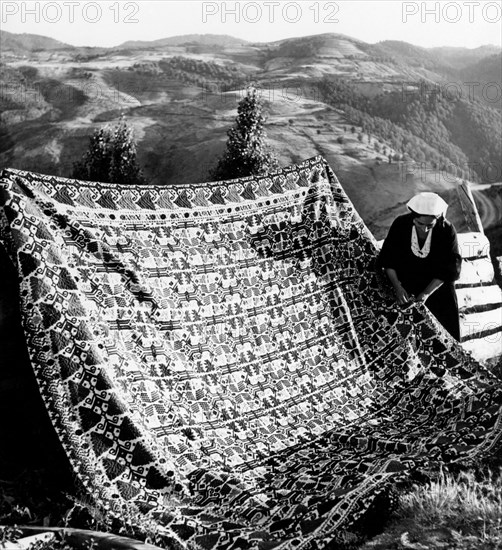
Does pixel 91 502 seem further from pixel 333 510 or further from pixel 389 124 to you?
pixel 389 124

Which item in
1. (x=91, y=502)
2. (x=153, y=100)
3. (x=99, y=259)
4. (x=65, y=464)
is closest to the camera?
(x=91, y=502)

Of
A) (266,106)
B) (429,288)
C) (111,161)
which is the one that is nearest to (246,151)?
(266,106)

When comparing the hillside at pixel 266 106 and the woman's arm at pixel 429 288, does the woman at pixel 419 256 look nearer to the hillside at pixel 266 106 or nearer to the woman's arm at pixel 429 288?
the woman's arm at pixel 429 288

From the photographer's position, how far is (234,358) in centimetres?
426

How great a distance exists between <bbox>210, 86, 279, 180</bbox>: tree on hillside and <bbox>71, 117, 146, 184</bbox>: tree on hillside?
1103 mm

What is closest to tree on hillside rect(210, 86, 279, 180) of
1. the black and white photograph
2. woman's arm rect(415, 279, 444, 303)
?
the black and white photograph

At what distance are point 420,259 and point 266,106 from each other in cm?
Result: 667

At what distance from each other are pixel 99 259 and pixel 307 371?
1.44m

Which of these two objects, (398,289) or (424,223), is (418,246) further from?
(398,289)

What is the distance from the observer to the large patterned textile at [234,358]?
3.45 m

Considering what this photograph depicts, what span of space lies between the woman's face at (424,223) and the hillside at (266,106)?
17.4ft

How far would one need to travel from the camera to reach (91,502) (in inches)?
130

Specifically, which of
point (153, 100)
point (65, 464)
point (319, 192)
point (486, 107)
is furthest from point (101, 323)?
point (486, 107)

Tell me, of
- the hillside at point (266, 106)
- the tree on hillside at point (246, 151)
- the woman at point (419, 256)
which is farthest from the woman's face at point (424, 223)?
the hillside at point (266, 106)
